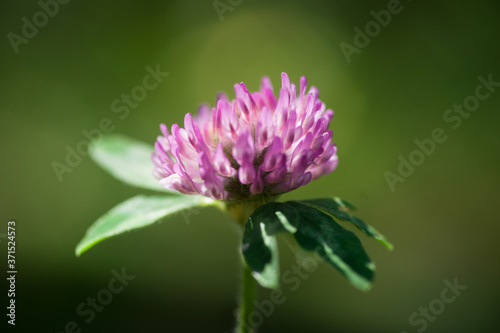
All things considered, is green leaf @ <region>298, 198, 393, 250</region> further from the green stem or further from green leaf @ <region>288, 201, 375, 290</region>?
the green stem

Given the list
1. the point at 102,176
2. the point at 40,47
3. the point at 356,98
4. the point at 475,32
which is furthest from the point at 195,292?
the point at 475,32

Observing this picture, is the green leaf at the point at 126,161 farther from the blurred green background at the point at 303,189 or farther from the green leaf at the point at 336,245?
the blurred green background at the point at 303,189

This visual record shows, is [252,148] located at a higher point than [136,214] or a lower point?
lower

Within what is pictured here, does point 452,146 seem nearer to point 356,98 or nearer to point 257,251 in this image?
point 356,98

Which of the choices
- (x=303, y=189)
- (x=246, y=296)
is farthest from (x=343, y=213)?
(x=303, y=189)

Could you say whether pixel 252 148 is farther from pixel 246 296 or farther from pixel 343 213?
pixel 246 296

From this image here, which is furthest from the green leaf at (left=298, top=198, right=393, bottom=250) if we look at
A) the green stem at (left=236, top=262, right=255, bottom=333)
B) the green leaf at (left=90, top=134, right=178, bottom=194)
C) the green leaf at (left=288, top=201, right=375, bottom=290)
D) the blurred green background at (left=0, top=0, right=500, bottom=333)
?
the blurred green background at (left=0, top=0, right=500, bottom=333)
